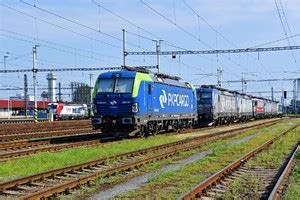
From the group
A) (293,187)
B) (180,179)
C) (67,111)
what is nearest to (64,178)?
(180,179)

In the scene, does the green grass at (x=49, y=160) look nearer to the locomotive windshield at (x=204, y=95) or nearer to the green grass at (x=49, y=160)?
the green grass at (x=49, y=160)

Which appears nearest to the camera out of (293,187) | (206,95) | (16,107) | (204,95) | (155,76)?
(293,187)

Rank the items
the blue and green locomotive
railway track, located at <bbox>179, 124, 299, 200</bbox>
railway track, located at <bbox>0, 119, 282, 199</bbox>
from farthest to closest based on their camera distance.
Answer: the blue and green locomotive < railway track, located at <bbox>0, 119, 282, 199</bbox> < railway track, located at <bbox>179, 124, 299, 200</bbox>

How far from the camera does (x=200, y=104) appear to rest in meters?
42.9

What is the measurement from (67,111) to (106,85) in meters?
54.6

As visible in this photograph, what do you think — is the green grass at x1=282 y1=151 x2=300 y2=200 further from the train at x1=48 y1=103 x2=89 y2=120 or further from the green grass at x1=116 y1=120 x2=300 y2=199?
the train at x1=48 y1=103 x2=89 y2=120

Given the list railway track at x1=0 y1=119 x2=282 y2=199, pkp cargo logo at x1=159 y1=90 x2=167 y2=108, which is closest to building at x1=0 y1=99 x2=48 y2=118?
pkp cargo logo at x1=159 y1=90 x2=167 y2=108

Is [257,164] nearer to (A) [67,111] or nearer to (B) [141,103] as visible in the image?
(B) [141,103]

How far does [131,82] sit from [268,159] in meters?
9.56

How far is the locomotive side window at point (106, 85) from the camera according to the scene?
25.2m

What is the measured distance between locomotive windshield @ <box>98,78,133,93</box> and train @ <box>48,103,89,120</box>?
4940 centimetres

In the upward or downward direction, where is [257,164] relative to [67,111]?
downward

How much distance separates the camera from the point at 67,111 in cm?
7888

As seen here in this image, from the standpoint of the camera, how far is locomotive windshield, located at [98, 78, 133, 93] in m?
24.7
